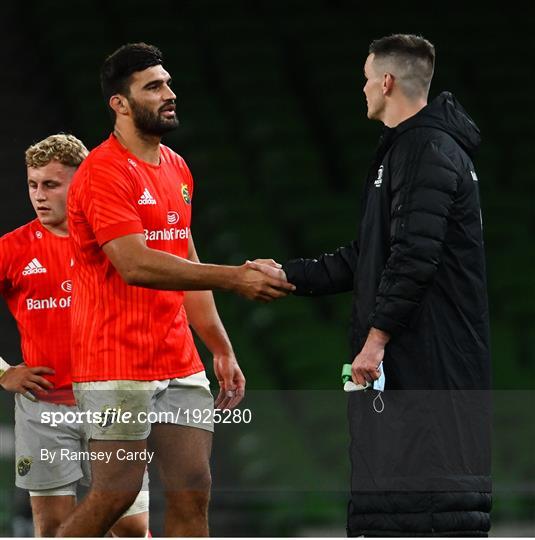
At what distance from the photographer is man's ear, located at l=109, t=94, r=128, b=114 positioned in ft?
14.4

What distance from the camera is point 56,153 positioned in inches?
189

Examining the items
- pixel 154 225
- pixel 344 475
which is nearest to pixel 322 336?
pixel 344 475

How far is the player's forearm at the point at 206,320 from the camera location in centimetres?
464

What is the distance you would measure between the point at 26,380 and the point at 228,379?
0.65m

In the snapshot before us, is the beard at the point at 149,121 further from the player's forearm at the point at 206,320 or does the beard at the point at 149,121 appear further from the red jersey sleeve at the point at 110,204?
the player's forearm at the point at 206,320

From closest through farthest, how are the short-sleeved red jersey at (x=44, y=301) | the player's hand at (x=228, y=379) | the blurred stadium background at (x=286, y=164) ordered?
the player's hand at (x=228, y=379), the short-sleeved red jersey at (x=44, y=301), the blurred stadium background at (x=286, y=164)

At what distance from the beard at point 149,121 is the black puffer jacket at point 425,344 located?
2.14ft

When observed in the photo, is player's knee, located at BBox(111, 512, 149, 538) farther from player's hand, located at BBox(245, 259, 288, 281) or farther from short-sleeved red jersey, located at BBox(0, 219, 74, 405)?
player's hand, located at BBox(245, 259, 288, 281)

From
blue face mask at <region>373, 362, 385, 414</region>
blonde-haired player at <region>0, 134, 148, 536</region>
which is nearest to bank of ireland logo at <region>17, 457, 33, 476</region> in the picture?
blonde-haired player at <region>0, 134, 148, 536</region>

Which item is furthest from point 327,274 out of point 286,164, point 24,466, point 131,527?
point 286,164

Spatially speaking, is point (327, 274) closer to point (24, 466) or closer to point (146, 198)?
point (146, 198)

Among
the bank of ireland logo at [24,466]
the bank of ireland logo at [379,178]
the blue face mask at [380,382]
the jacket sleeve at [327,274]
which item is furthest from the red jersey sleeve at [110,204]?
the bank of ireland logo at [24,466]

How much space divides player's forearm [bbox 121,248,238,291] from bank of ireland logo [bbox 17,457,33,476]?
0.95 m

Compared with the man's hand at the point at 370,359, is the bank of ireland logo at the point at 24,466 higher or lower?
lower
